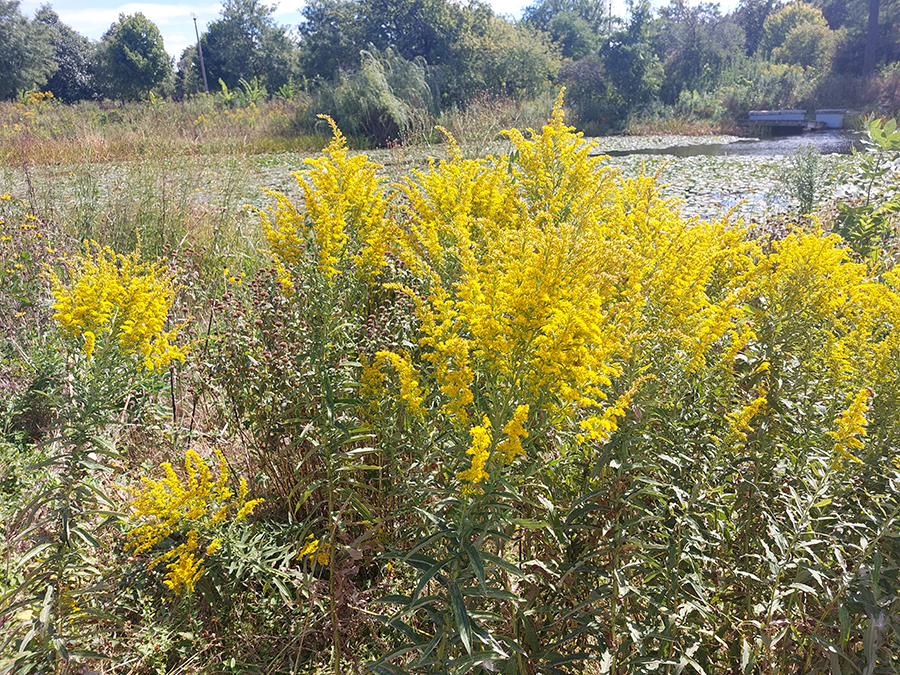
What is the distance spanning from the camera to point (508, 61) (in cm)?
2427

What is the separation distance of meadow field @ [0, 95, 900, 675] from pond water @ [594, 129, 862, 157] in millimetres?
15063

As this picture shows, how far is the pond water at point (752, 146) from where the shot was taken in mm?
16141

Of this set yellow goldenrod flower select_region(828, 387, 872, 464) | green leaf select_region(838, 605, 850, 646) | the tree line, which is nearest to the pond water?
the tree line

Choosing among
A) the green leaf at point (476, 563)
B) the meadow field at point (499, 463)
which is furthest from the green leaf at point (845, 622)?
the green leaf at point (476, 563)

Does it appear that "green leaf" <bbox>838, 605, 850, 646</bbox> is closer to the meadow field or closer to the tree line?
the meadow field

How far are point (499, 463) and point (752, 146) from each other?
20.2m

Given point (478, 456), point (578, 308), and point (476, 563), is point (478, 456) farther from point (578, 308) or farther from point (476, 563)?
point (578, 308)

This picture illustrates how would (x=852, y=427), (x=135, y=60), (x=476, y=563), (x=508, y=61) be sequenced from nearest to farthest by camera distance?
(x=476, y=563) < (x=852, y=427) < (x=508, y=61) < (x=135, y=60)

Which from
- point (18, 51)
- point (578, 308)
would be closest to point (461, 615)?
point (578, 308)

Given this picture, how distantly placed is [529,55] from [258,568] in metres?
26.0

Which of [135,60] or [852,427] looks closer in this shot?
[852,427]

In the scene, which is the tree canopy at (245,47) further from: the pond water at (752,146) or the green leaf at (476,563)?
the green leaf at (476,563)

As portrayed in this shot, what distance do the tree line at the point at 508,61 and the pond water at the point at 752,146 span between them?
4.92m

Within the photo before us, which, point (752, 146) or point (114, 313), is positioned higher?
point (752, 146)
